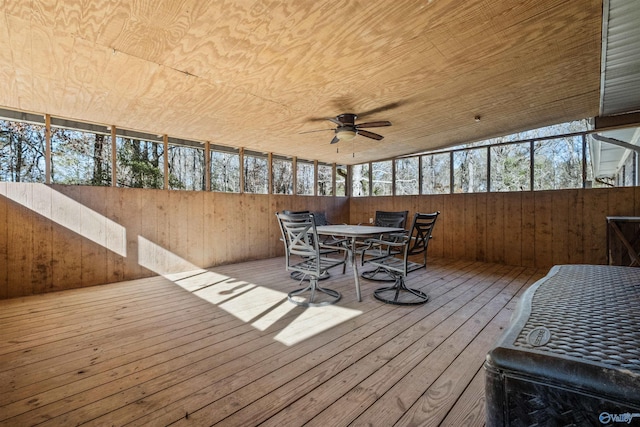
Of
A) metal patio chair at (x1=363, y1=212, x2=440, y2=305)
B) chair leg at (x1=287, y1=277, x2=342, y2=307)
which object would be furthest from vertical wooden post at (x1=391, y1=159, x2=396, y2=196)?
chair leg at (x1=287, y1=277, x2=342, y2=307)

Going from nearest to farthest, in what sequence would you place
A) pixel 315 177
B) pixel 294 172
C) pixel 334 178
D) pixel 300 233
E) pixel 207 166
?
pixel 300 233 → pixel 207 166 → pixel 294 172 → pixel 315 177 → pixel 334 178

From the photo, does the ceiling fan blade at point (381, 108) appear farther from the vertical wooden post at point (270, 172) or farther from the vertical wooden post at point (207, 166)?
the vertical wooden post at point (207, 166)

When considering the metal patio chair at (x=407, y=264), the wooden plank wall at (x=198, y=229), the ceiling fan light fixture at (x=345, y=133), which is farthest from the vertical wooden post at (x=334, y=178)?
the metal patio chair at (x=407, y=264)

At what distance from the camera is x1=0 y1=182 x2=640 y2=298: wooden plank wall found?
345 cm

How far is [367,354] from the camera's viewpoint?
1.96 meters

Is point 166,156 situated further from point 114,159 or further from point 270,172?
point 270,172

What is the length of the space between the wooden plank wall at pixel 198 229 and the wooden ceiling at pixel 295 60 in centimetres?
121

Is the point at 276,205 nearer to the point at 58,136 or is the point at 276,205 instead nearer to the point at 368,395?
the point at 58,136

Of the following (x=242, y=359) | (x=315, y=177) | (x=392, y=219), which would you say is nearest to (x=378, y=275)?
(x=392, y=219)

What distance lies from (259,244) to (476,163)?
16.3 ft

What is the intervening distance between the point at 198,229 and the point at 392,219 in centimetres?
325

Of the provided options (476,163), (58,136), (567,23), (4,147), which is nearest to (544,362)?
(567,23)

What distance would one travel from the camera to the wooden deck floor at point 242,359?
4.67ft

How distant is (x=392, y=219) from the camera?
4.36 m
